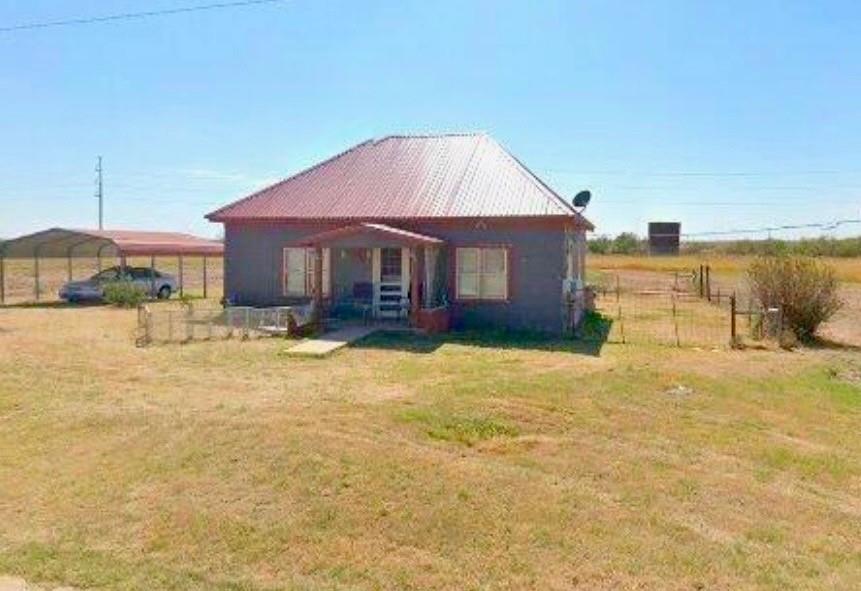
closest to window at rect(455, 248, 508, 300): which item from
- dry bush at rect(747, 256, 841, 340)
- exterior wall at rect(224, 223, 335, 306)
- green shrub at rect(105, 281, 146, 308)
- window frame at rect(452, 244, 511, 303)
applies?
window frame at rect(452, 244, 511, 303)

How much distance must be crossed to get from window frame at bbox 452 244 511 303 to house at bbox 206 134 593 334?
3 cm

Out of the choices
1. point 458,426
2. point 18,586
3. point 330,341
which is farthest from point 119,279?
point 18,586

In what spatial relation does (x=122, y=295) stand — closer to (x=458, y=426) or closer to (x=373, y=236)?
(x=373, y=236)

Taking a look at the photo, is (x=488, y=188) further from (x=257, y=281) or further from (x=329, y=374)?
(x=329, y=374)

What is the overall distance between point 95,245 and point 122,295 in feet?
23.5

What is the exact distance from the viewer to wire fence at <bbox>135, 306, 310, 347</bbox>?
16.4 metres

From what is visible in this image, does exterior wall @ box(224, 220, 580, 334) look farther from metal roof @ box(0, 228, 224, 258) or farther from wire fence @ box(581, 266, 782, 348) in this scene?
metal roof @ box(0, 228, 224, 258)

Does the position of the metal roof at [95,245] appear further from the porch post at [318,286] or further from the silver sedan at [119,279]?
the porch post at [318,286]

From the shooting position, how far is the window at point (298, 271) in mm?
20312

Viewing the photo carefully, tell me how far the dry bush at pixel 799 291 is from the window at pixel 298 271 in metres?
11.7

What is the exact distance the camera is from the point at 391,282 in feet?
A: 63.8

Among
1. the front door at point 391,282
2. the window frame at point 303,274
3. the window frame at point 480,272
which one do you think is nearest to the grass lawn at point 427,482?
the window frame at point 480,272

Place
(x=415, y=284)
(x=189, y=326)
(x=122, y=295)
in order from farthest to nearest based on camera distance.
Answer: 1. (x=122, y=295)
2. (x=415, y=284)
3. (x=189, y=326)

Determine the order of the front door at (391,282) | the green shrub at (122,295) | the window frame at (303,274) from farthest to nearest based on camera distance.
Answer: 1. the green shrub at (122,295)
2. the window frame at (303,274)
3. the front door at (391,282)
